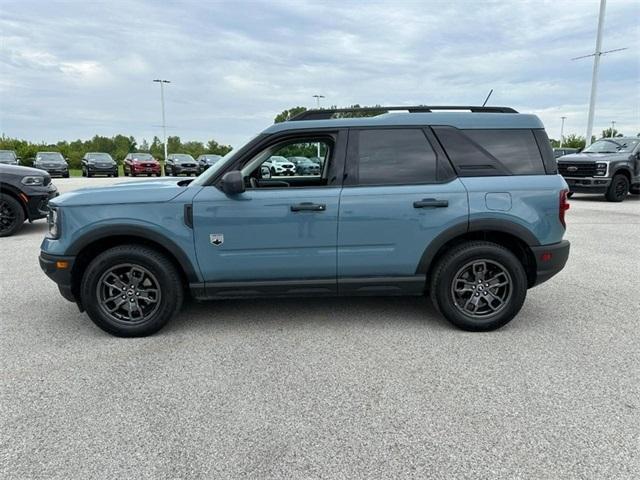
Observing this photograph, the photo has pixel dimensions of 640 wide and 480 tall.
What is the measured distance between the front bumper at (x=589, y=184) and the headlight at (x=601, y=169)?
0.39 ft

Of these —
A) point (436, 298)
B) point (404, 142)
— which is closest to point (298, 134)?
point (404, 142)

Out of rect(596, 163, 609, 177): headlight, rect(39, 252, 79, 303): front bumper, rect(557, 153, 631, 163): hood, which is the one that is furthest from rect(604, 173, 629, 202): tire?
rect(39, 252, 79, 303): front bumper

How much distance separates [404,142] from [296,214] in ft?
3.66

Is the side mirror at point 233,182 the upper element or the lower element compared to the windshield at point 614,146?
lower

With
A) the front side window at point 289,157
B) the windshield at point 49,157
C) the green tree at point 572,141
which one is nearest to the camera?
the front side window at point 289,157

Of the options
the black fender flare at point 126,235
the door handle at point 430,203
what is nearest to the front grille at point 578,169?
the door handle at point 430,203

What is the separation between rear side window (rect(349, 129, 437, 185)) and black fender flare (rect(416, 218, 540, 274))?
0.46 m

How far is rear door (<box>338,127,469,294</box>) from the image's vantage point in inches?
146

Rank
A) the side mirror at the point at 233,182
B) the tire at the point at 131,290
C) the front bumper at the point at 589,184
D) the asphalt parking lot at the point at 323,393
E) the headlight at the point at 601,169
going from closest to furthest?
1. the asphalt parking lot at the point at 323,393
2. the side mirror at the point at 233,182
3. the tire at the point at 131,290
4. the headlight at the point at 601,169
5. the front bumper at the point at 589,184

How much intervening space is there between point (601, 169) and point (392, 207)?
12553 mm

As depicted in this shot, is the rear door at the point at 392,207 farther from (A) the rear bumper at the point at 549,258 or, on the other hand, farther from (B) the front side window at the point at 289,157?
(A) the rear bumper at the point at 549,258

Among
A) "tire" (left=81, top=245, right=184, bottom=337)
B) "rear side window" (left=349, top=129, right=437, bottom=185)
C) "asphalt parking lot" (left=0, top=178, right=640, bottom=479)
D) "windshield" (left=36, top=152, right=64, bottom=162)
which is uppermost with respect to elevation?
"windshield" (left=36, top=152, right=64, bottom=162)

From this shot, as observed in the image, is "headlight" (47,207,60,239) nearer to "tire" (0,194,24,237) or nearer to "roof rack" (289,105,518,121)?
"roof rack" (289,105,518,121)

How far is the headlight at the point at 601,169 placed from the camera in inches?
524
